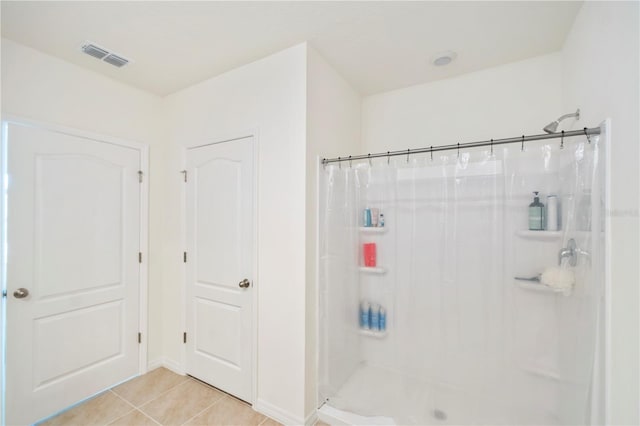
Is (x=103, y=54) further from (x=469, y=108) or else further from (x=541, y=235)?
(x=541, y=235)

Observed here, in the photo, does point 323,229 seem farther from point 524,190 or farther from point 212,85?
point 212,85

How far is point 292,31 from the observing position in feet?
5.59

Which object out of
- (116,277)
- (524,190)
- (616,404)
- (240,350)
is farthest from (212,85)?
(616,404)

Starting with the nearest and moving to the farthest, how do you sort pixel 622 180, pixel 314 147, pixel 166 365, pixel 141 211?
pixel 622 180
pixel 314 147
pixel 141 211
pixel 166 365

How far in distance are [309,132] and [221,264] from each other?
126cm

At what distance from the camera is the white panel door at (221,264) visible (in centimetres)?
207

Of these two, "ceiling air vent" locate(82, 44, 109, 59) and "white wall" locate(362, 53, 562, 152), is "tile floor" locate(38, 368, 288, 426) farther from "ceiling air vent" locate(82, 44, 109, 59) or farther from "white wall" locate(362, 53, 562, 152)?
"ceiling air vent" locate(82, 44, 109, 59)

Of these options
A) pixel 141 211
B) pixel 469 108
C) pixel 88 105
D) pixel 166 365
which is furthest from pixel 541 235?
pixel 88 105

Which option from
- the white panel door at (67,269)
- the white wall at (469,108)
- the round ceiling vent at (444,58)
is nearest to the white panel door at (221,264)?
the white panel door at (67,269)

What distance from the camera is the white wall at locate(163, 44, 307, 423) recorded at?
1834 millimetres

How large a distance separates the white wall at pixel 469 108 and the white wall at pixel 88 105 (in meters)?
2.03

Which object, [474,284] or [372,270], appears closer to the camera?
[474,284]

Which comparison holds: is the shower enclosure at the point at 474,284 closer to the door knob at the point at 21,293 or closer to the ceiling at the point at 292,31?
the ceiling at the point at 292,31

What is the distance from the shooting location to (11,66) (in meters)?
1.78
